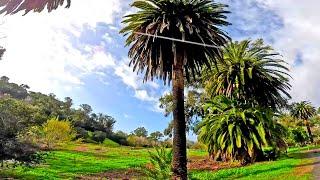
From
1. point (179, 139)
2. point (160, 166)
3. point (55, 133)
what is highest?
point (55, 133)

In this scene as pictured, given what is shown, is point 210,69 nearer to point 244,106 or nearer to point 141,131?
point 244,106

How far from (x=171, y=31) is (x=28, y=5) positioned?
66.4ft

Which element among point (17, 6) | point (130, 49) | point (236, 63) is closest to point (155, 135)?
point (236, 63)

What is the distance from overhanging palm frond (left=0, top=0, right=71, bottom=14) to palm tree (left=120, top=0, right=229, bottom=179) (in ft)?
60.1

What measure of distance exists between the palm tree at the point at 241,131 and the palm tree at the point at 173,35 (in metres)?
11.3

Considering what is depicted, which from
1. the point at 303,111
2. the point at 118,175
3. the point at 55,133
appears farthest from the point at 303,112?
the point at 118,175

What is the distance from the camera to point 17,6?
3.38 meters

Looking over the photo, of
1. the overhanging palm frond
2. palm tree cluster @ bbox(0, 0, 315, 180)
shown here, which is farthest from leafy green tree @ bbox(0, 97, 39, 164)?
the overhanging palm frond

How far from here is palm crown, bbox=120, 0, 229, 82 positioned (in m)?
23.2

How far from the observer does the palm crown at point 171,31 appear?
2319 centimetres

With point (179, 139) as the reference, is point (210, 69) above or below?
above

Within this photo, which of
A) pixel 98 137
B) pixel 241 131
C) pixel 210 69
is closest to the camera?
pixel 210 69

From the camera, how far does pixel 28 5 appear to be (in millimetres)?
3447

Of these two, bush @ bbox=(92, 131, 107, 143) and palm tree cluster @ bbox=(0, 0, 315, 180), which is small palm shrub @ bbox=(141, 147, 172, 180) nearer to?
palm tree cluster @ bbox=(0, 0, 315, 180)
